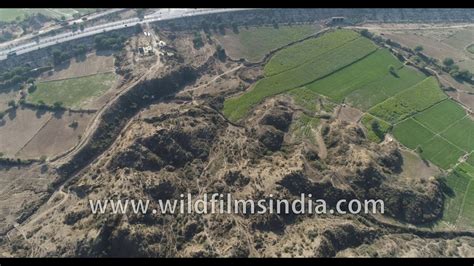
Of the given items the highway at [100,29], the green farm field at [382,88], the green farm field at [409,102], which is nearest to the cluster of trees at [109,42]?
the highway at [100,29]

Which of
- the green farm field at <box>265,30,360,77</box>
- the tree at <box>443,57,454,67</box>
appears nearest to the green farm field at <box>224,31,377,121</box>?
the green farm field at <box>265,30,360,77</box>

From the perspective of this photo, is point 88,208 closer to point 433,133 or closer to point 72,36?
point 72,36

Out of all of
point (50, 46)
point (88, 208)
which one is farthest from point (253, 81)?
point (50, 46)

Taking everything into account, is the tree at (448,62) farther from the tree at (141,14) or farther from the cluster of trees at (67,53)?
the cluster of trees at (67,53)

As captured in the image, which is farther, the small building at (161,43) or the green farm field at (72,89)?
the small building at (161,43)

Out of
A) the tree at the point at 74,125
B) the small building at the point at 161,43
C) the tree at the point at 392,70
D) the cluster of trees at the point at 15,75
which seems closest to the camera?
the tree at the point at 74,125

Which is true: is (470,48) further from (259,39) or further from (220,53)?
(220,53)

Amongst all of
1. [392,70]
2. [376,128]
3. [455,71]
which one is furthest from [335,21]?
[376,128]
